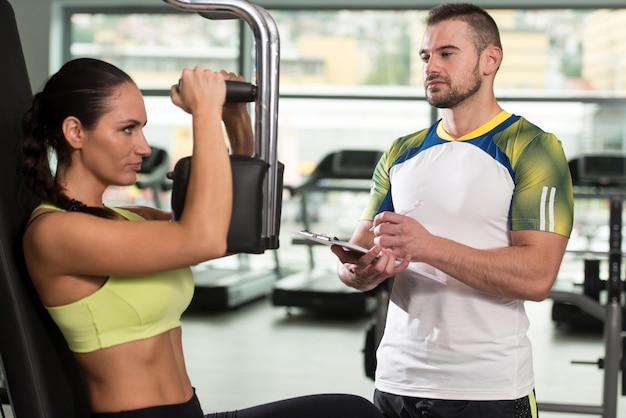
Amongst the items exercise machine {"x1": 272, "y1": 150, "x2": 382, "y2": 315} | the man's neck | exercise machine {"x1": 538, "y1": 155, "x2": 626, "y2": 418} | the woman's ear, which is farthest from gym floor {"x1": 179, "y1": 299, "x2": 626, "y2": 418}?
the woman's ear

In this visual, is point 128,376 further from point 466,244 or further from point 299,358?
point 299,358

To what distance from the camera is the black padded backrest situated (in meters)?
1.34

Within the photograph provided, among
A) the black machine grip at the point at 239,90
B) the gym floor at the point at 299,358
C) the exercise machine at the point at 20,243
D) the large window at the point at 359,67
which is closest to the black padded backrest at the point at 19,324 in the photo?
the exercise machine at the point at 20,243

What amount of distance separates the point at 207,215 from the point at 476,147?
0.77 m

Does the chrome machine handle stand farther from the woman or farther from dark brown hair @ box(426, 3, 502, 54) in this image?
dark brown hair @ box(426, 3, 502, 54)

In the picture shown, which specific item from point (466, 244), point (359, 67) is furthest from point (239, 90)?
point (359, 67)

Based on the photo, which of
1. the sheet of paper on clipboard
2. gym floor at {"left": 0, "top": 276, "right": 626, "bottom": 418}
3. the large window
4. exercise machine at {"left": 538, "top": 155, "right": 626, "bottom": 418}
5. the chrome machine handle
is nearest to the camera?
the chrome machine handle

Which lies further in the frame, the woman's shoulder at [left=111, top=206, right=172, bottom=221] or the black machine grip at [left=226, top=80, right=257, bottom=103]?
the woman's shoulder at [left=111, top=206, right=172, bottom=221]

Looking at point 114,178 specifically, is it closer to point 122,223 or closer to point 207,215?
point 122,223

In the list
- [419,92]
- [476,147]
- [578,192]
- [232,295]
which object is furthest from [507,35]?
[476,147]

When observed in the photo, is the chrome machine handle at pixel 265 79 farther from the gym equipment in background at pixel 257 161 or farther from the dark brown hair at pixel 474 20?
the dark brown hair at pixel 474 20

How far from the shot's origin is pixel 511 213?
5.48 feet

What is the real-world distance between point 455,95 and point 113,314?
33.7 inches

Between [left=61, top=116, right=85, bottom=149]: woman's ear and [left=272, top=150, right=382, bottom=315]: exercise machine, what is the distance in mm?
4863
